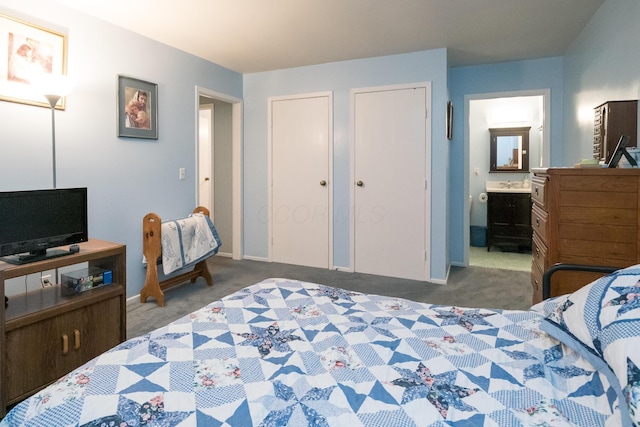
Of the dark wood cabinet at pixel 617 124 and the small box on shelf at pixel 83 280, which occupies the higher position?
the dark wood cabinet at pixel 617 124

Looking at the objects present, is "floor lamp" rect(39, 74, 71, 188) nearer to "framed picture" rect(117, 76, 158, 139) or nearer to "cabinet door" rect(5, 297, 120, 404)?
"framed picture" rect(117, 76, 158, 139)

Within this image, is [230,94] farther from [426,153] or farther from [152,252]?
[426,153]

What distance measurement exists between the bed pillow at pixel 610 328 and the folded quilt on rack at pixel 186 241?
10.0 feet

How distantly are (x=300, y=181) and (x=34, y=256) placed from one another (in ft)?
10.2

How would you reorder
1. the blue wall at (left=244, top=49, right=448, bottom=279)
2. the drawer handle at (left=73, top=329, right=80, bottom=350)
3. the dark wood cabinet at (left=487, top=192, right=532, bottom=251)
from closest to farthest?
1. the drawer handle at (left=73, top=329, right=80, bottom=350)
2. the blue wall at (left=244, top=49, right=448, bottom=279)
3. the dark wood cabinet at (left=487, top=192, right=532, bottom=251)

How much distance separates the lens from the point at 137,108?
3.58m

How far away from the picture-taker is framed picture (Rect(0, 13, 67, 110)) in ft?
8.55

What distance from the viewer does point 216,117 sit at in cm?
552

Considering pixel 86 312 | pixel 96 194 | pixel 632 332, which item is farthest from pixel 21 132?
pixel 632 332

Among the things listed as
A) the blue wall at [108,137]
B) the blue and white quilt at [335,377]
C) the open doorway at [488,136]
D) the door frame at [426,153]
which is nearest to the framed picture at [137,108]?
the blue wall at [108,137]

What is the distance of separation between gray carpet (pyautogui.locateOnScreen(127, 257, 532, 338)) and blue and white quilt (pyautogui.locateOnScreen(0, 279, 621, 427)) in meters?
1.96

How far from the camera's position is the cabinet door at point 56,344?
6.61 feet

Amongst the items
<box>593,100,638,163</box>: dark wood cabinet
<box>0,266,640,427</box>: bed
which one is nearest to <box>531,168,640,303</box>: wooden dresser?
<box>593,100,638,163</box>: dark wood cabinet

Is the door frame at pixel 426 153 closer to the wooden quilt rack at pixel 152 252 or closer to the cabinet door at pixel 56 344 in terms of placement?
the wooden quilt rack at pixel 152 252
